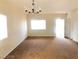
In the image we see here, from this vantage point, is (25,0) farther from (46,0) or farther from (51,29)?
(51,29)

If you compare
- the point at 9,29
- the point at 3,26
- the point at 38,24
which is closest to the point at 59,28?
the point at 38,24

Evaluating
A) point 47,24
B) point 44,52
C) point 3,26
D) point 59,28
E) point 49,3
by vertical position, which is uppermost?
point 49,3

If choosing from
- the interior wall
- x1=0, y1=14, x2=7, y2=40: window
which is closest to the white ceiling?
x1=0, y1=14, x2=7, y2=40: window

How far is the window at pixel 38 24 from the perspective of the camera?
43.9 ft

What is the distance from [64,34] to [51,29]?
1.42m

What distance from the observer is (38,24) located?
1341 centimetres

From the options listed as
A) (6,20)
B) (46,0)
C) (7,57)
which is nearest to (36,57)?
(7,57)

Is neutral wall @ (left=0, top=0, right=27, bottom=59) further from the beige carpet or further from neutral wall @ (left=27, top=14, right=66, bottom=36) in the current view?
neutral wall @ (left=27, top=14, right=66, bottom=36)

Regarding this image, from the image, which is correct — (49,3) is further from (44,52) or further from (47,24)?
(47,24)

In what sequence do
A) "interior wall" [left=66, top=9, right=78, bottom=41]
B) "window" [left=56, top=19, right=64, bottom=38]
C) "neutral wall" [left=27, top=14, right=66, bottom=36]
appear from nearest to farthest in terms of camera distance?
"interior wall" [left=66, top=9, right=78, bottom=41], "neutral wall" [left=27, top=14, right=66, bottom=36], "window" [left=56, top=19, right=64, bottom=38]

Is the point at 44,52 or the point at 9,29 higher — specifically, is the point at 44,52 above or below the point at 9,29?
below

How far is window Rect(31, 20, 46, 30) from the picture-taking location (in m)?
13.4

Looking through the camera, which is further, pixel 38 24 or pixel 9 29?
pixel 38 24

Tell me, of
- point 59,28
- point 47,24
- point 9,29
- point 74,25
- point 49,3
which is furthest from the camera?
point 59,28
